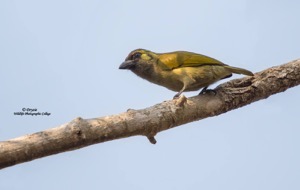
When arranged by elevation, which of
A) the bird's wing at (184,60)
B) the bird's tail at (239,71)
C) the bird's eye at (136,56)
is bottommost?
the bird's tail at (239,71)

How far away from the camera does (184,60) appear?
22.8 feet

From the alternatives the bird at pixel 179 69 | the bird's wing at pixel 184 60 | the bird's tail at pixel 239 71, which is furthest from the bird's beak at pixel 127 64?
the bird's tail at pixel 239 71

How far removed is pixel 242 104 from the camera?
6289 mm

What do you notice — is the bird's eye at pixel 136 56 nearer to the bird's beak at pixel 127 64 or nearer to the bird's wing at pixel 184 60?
the bird's beak at pixel 127 64

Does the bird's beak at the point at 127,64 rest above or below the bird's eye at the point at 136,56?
below

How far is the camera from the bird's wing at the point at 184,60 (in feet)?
22.5

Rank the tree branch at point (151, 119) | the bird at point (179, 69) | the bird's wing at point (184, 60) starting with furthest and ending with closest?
the bird's wing at point (184, 60) < the bird at point (179, 69) < the tree branch at point (151, 119)

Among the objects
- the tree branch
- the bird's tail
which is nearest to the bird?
the bird's tail

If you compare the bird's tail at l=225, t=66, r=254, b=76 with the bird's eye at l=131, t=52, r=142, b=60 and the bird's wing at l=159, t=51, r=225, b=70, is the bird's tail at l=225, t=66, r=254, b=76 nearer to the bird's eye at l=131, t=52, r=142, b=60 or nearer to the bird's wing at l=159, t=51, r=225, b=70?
the bird's wing at l=159, t=51, r=225, b=70

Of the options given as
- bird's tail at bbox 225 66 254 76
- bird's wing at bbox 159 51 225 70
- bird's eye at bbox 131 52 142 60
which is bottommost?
bird's tail at bbox 225 66 254 76

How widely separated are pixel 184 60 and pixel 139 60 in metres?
0.60

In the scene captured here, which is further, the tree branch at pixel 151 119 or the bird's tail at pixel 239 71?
the bird's tail at pixel 239 71

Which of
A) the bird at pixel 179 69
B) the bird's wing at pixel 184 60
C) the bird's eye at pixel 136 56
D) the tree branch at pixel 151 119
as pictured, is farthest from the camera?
the bird's eye at pixel 136 56

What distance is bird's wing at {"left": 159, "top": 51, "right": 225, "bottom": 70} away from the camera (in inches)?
269
